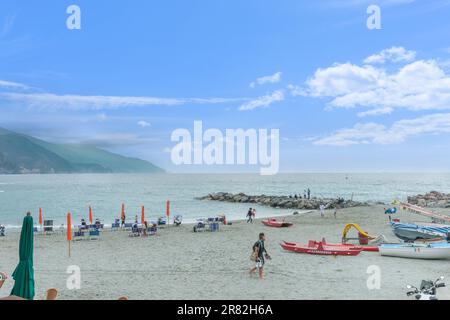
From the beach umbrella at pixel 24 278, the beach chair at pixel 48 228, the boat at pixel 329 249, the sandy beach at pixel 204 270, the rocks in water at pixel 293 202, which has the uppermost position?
the beach umbrella at pixel 24 278

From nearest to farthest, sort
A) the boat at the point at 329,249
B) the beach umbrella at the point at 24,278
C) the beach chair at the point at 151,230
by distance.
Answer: the beach umbrella at the point at 24,278 → the boat at the point at 329,249 → the beach chair at the point at 151,230

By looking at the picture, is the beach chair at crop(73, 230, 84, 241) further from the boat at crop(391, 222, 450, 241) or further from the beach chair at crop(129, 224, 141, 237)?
the boat at crop(391, 222, 450, 241)

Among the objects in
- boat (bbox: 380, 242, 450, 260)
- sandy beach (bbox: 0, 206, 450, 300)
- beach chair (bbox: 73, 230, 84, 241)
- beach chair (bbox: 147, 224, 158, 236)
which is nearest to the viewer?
sandy beach (bbox: 0, 206, 450, 300)

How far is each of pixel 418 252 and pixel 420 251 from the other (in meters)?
0.10

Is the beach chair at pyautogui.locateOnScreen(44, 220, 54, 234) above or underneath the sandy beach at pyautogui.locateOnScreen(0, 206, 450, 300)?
underneath

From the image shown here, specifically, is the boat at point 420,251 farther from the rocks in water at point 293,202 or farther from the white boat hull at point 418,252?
the rocks in water at point 293,202

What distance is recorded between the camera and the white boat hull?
55.7 ft

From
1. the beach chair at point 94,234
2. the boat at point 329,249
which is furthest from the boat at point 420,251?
the beach chair at point 94,234

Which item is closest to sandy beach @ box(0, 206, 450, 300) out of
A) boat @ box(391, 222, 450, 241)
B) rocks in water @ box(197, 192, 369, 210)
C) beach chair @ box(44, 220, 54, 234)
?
boat @ box(391, 222, 450, 241)

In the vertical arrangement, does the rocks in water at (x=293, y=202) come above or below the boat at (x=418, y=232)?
below

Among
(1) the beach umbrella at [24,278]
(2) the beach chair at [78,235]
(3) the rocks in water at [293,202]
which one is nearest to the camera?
(1) the beach umbrella at [24,278]

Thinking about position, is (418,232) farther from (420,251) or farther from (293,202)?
(293,202)

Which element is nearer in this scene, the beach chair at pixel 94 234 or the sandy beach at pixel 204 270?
the sandy beach at pixel 204 270

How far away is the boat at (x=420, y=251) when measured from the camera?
16984mm
